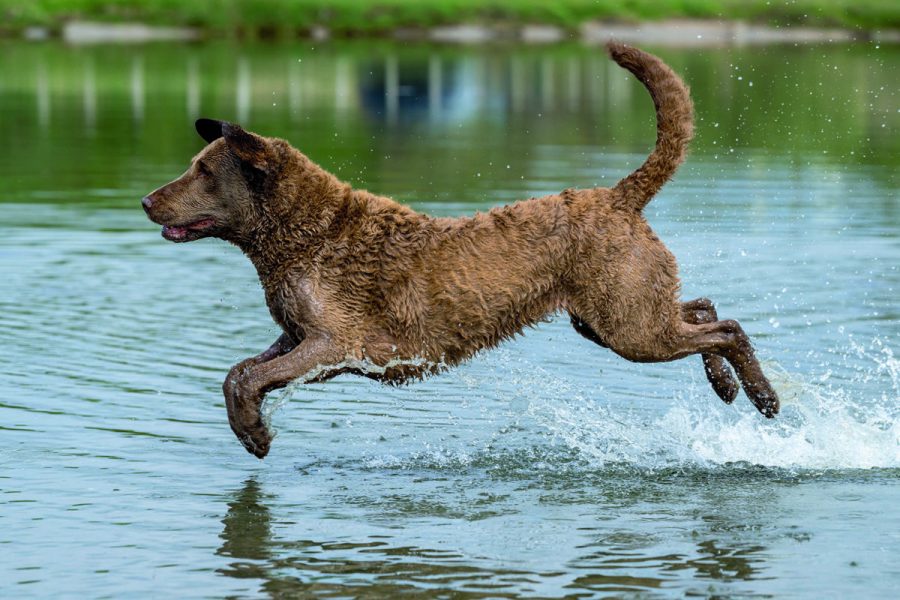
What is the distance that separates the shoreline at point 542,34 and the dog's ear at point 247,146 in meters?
50.7

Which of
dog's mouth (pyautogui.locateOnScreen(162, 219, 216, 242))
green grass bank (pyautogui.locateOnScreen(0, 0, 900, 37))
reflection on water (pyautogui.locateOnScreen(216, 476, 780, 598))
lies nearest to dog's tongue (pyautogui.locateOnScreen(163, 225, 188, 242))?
dog's mouth (pyautogui.locateOnScreen(162, 219, 216, 242))

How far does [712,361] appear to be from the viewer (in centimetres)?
923

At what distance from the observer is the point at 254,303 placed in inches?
518

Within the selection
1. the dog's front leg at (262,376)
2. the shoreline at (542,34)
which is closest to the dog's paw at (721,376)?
→ the dog's front leg at (262,376)

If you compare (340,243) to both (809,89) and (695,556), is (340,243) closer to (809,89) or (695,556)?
(695,556)

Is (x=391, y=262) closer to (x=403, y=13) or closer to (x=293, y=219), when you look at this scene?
(x=293, y=219)

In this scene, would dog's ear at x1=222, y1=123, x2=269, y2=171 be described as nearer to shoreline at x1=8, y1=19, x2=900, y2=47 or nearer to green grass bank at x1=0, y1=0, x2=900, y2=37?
shoreline at x1=8, y1=19, x2=900, y2=47

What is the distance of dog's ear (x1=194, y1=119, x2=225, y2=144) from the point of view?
838 cm

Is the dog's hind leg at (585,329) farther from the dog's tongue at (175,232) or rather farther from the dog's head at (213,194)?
the dog's tongue at (175,232)

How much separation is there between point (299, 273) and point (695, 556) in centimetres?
256

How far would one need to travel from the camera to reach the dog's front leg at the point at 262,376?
8.20m

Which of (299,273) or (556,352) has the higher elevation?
(299,273)

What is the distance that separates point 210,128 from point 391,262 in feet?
3.92

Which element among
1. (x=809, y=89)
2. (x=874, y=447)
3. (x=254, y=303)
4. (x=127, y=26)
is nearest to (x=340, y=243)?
(x=874, y=447)
